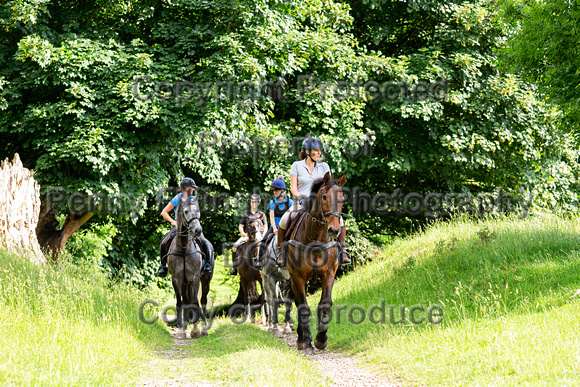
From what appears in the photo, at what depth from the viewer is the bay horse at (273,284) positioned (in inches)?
461

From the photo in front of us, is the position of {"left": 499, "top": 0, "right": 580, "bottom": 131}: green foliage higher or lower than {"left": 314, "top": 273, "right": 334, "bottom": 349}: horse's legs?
higher

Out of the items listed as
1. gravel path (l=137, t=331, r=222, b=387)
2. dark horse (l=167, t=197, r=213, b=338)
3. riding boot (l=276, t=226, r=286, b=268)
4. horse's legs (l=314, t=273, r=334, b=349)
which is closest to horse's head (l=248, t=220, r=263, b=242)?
dark horse (l=167, t=197, r=213, b=338)

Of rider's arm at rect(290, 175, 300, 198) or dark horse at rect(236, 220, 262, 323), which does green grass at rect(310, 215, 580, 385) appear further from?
rider's arm at rect(290, 175, 300, 198)

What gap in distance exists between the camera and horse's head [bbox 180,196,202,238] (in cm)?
1039

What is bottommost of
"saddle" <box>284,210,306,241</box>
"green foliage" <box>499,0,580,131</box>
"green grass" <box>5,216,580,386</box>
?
"green grass" <box>5,216,580,386</box>

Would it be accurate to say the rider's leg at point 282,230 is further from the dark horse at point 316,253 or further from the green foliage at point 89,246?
the green foliage at point 89,246

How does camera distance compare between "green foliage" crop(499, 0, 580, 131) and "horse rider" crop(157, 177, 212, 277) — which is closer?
"horse rider" crop(157, 177, 212, 277)

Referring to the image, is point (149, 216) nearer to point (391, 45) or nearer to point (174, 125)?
point (174, 125)

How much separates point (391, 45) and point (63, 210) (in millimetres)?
15183

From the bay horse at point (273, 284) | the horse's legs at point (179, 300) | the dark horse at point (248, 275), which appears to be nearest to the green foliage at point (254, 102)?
the dark horse at point (248, 275)

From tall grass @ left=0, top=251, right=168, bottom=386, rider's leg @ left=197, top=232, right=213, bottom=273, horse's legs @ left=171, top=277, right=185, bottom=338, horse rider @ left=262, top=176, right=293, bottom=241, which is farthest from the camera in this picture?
rider's leg @ left=197, top=232, right=213, bottom=273

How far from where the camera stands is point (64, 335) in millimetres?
6602

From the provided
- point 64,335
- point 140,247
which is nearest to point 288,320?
point 64,335

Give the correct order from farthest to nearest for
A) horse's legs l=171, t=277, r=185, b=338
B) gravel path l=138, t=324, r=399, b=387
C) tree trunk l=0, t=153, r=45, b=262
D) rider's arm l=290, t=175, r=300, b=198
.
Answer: tree trunk l=0, t=153, r=45, b=262
horse's legs l=171, t=277, r=185, b=338
rider's arm l=290, t=175, r=300, b=198
gravel path l=138, t=324, r=399, b=387
